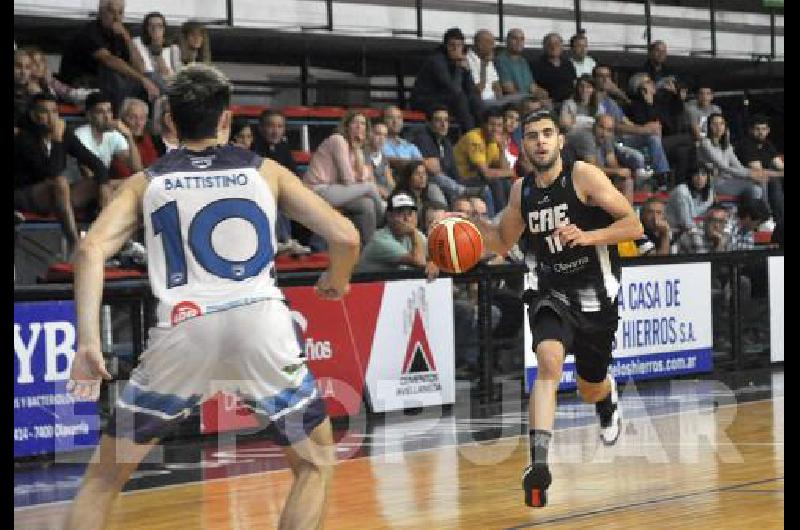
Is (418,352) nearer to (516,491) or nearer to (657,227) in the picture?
(516,491)

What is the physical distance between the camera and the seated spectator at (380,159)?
17.2 metres

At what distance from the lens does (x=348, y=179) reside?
1647 cm

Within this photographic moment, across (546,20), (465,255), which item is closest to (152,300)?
(465,255)

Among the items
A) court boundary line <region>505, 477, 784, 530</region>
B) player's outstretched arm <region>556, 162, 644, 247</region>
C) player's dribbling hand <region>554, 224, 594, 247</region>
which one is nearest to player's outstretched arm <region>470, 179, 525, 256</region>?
player's outstretched arm <region>556, 162, 644, 247</region>

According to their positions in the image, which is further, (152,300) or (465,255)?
(152,300)

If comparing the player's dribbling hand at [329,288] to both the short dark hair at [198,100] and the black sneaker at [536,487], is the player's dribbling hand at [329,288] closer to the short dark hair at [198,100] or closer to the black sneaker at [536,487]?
the short dark hair at [198,100]

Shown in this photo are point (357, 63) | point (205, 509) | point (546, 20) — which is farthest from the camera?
point (546, 20)

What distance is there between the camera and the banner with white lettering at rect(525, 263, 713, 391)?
17.2 metres

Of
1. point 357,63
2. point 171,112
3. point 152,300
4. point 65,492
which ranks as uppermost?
point 357,63

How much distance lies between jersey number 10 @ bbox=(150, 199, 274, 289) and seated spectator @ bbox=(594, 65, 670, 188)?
16.3 metres

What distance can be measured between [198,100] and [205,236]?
538 mm

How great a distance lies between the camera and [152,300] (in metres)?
13.2
